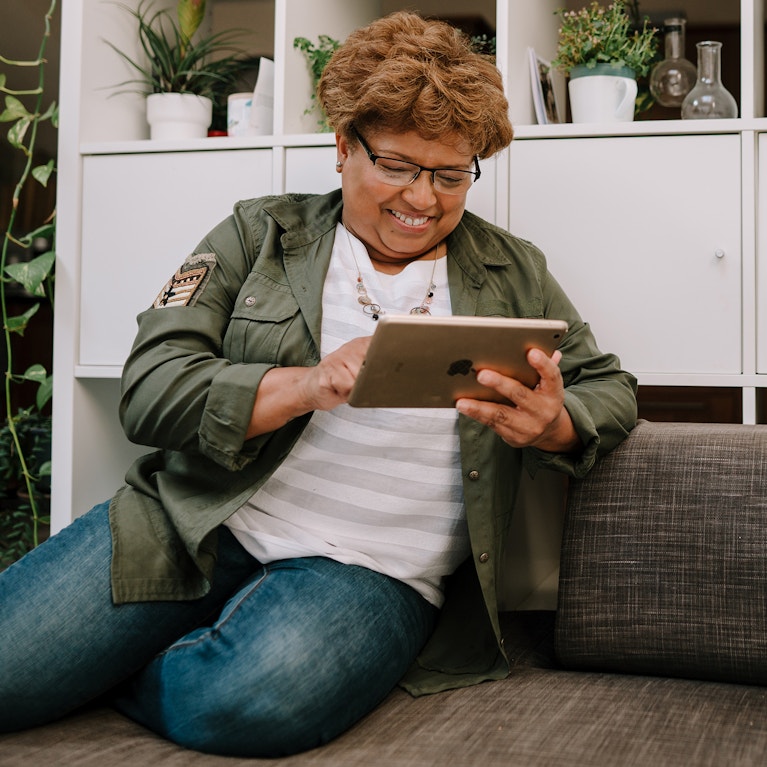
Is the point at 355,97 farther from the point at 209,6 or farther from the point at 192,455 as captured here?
the point at 209,6

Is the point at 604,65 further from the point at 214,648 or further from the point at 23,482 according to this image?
the point at 23,482

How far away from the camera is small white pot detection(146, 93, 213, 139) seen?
1827mm

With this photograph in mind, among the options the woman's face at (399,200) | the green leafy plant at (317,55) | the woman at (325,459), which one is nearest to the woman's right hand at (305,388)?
the woman at (325,459)

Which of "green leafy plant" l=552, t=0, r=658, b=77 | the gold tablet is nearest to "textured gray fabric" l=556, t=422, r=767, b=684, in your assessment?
the gold tablet

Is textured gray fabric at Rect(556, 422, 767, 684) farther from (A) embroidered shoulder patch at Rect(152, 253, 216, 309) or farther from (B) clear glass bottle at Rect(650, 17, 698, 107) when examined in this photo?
(B) clear glass bottle at Rect(650, 17, 698, 107)

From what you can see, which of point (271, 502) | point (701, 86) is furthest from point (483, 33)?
point (271, 502)

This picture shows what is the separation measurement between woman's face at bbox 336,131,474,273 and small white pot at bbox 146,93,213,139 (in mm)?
548

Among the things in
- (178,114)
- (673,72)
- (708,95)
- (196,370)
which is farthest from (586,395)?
(178,114)

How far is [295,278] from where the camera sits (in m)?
1.39

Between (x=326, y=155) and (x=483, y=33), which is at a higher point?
(x=483, y=33)

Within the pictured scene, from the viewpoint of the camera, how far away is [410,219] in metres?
1.35

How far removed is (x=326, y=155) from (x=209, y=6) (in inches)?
25.3

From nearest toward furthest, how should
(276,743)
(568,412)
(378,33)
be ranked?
1. (276,743)
2. (568,412)
3. (378,33)

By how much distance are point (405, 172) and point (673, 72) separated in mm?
705
